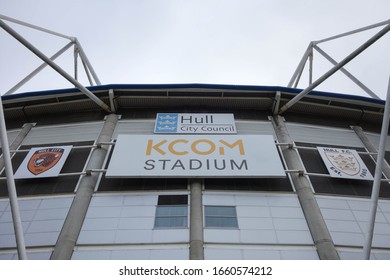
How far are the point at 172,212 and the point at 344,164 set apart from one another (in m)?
8.69

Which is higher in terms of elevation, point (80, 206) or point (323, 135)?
point (323, 135)

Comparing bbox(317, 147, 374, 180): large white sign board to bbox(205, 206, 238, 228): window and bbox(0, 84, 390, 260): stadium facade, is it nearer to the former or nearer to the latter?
bbox(0, 84, 390, 260): stadium facade

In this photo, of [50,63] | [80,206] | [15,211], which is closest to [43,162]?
[80,206]

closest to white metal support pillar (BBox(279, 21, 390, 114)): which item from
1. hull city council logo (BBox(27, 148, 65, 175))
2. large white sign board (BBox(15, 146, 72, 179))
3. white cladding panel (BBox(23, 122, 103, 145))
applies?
white cladding panel (BBox(23, 122, 103, 145))

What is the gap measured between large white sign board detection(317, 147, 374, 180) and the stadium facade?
6 cm

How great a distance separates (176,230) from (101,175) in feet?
15.1

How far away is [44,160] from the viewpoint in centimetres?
1418

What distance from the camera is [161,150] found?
13750mm

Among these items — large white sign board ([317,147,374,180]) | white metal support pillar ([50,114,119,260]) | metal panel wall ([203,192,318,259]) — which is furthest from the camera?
large white sign board ([317,147,374,180])

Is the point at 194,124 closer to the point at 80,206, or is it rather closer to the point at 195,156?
the point at 195,156

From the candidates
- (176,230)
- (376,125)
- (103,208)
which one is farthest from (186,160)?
(376,125)

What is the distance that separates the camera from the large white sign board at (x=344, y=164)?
13.6m

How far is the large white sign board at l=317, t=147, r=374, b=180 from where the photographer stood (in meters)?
13.6

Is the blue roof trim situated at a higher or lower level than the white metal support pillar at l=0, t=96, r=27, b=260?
higher
